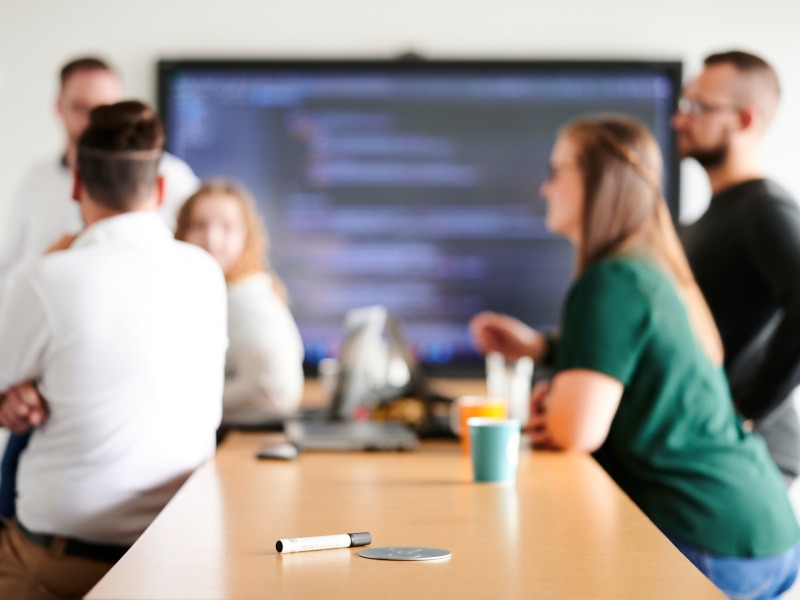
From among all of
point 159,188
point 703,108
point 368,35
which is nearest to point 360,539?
point 159,188

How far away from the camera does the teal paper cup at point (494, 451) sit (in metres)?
1.83

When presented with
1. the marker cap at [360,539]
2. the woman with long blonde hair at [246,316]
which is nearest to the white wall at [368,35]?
the woman with long blonde hair at [246,316]

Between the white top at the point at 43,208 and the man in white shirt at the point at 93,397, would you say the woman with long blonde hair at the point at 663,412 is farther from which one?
the white top at the point at 43,208

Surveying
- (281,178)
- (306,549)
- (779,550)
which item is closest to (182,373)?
(306,549)

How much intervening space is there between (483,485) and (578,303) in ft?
1.43

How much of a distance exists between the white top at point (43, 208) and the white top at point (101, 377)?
5.80 feet

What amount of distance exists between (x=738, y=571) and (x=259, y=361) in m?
1.46

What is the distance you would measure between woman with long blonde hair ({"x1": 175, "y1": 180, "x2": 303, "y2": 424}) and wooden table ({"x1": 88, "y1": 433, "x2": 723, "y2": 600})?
2.81 feet

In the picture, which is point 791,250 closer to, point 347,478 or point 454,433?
point 454,433

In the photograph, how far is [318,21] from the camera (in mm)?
4203

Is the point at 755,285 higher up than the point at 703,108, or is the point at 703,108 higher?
the point at 703,108

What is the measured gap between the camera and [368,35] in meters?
4.21

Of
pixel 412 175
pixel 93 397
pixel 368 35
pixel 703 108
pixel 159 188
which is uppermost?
pixel 368 35

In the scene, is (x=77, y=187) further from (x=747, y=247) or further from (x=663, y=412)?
Result: (x=747, y=247)
